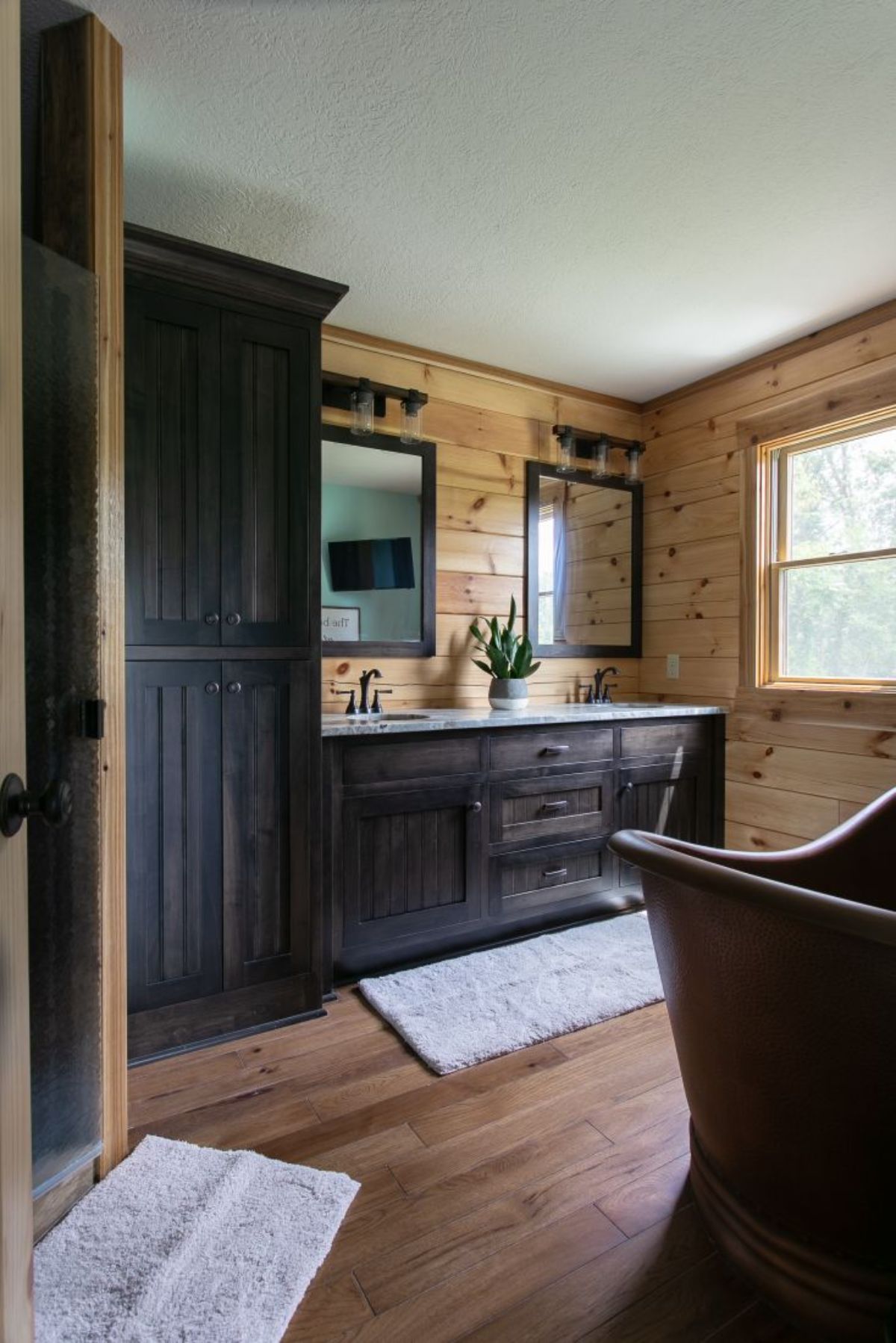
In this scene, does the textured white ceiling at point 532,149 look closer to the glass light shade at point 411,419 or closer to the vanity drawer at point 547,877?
the glass light shade at point 411,419

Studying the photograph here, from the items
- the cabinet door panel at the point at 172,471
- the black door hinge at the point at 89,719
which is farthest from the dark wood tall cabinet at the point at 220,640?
the black door hinge at the point at 89,719

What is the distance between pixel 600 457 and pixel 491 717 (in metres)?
1.70

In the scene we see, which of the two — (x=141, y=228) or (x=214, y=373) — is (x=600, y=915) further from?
(x=141, y=228)

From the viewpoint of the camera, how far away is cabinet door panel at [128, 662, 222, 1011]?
190 cm

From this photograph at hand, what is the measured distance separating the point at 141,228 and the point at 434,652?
6.01 ft

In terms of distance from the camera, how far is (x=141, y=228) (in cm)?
181

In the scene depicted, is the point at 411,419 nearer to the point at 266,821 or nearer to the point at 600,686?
the point at 600,686

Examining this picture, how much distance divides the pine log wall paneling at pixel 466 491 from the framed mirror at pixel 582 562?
70 mm

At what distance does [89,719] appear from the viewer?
56.6 inches

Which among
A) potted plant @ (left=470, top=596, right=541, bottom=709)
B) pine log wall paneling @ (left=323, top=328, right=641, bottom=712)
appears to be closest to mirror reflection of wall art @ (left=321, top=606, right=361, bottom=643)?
pine log wall paneling @ (left=323, top=328, right=641, bottom=712)

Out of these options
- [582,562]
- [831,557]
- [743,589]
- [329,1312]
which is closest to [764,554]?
[743,589]

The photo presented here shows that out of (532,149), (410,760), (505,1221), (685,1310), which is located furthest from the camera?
(410,760)

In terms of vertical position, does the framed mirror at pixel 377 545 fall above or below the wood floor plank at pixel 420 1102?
above

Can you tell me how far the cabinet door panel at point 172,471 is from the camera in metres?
1.89
